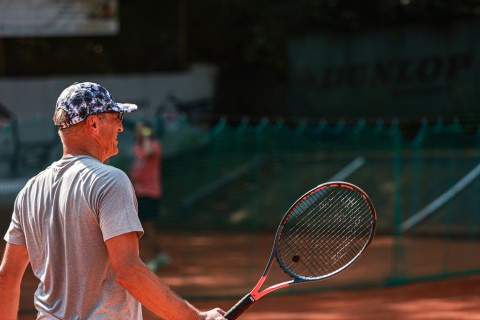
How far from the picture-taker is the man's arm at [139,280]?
299 centimetres

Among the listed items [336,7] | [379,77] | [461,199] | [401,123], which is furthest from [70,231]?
[336,7]

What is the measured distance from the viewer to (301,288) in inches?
371

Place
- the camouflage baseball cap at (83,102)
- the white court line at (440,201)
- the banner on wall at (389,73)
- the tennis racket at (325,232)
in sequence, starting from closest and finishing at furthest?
1. the camouflage baseball cap at (83,102)
2. the tennis racket at (325,232)
3. the white court line at (440,201)
4. the banner on wall at (389,73)

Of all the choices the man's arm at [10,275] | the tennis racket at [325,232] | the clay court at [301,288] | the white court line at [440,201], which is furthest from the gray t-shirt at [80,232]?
the white court line at [440,201]

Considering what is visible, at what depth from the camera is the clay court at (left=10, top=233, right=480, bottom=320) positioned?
812 centimetres

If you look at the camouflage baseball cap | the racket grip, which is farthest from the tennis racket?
the camouflage baseball cap

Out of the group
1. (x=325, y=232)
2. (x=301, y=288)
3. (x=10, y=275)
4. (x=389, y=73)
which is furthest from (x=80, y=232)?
(x=389, y=73)

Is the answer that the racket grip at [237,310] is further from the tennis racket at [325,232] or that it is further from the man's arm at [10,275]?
the man's arm at [10,275]

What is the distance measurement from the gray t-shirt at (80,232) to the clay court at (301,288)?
493cm

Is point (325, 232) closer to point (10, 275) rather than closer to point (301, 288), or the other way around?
point (10, 275)

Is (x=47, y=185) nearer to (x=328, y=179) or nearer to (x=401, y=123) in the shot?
(x=328, y=179)

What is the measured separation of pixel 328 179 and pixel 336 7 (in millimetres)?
9055

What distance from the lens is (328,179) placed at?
38.7 ft

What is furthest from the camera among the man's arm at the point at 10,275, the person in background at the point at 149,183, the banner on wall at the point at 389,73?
the banner on wall at the point at 389,73
